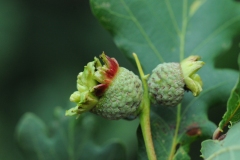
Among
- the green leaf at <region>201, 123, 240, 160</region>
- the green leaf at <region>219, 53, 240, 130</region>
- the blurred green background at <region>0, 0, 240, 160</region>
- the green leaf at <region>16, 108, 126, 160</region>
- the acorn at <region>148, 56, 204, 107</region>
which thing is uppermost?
the blurred green background at <region>0, 0, 240, 160</region>

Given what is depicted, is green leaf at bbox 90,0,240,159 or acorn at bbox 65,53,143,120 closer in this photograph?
acorn at bbox 65,53,143,120

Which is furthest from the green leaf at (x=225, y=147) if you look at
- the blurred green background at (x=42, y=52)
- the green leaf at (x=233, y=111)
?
the blurred green background at (x=42, y=52)

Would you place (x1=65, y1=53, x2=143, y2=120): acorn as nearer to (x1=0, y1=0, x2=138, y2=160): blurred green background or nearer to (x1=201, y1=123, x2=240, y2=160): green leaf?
(x1=201, y1=123, x2=240, y2=160): green leaf

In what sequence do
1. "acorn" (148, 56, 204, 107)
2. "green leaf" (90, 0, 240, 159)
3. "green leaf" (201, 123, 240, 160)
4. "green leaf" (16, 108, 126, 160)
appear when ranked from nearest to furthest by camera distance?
"green leaf" (201, 123, 240, 160) < "acorn" (148, 56, 204, 107) < "green leaf" (90, 0, 240, 159) < "green leaf" (16, 108, 126, 160)

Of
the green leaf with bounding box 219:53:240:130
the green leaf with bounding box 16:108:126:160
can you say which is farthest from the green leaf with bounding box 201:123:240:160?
the green leaf with bounding box 16:108:126:160

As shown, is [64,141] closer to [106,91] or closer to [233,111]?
[106,91]

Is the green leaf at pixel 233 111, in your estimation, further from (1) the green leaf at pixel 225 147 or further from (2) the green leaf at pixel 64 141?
(2) the green leaf at pixel 64 141

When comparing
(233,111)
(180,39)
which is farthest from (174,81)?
(180,39)
